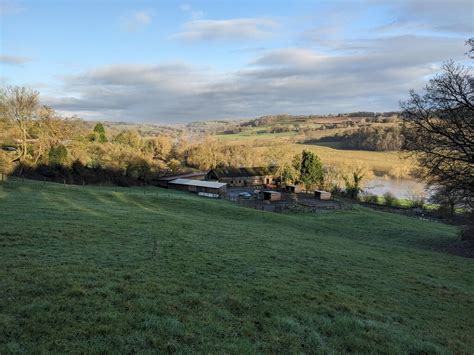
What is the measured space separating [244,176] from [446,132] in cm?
6660

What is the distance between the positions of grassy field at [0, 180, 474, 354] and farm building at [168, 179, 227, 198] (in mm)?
46189

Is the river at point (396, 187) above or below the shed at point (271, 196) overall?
above

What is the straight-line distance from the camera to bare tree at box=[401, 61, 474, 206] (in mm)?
21250

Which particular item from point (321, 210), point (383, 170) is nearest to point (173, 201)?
point (321, 210)

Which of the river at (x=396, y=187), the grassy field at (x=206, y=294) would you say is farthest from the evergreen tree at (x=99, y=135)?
the river at (x=396, y=187)

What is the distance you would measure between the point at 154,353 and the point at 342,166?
7786cm

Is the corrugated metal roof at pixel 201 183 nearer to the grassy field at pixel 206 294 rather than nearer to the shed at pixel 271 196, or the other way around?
the shed at pixel 271 196

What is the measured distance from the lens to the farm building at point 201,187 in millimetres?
65375

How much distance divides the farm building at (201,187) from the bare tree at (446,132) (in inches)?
1704

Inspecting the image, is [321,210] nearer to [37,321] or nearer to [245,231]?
[245,231]

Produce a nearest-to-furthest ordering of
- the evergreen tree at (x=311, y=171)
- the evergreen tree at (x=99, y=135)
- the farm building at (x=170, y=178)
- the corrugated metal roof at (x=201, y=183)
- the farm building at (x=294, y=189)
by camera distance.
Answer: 1. the corrugated metal roof at (x=201, y=183)
2. the farm building at (x=170, y=178)
3. the farm building at (x=294, y=189)
4. the evergreen tree at (x=99, y=135)
5. the evergreen tree at (x=311, y=171)

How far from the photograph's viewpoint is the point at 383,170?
102 metres

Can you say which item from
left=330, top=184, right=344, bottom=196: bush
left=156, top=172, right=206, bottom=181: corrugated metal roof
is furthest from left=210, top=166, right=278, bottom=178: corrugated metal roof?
left=330, top=184, right=344, bottom=196: bush

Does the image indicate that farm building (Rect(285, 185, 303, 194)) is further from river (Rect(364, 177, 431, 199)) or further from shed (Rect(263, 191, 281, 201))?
river (Rect(364, 177, 431, 199))
